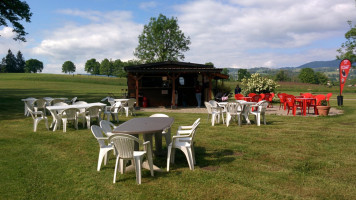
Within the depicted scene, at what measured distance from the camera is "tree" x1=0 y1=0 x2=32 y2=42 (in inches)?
738

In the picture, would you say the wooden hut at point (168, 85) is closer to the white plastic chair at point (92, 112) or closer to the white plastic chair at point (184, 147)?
the white plastic chair at point (92, 112)

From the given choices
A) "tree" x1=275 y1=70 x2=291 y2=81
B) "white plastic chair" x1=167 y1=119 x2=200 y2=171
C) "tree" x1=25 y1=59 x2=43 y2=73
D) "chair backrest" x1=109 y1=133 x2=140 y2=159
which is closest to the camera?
"chair backrest" x1=109 y1=133 x2=140 y2=159

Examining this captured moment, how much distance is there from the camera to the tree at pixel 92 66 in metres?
122

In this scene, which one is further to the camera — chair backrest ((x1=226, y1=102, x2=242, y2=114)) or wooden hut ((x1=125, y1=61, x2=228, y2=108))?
wooden hut ((x1=125, y1=61, x2=228, y2=108))

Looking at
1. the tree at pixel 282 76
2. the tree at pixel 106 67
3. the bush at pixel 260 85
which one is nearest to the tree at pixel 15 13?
the bush at pixel 260 85

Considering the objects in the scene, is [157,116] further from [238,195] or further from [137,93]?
[137,93]

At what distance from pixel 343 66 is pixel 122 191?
16.8 metres

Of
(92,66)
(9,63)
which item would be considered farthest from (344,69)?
(92,66)

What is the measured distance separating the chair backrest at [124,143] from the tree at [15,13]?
61.8ft

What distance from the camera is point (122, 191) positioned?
13.3ft

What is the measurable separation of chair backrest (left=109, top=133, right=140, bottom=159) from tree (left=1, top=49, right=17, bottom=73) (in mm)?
98693

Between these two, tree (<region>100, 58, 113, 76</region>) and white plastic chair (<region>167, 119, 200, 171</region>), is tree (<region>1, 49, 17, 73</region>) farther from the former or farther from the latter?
white plastic chair (<region>167, 119, 200, 171</region>)

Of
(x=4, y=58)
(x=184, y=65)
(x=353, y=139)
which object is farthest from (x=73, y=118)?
(x=4, y=58)

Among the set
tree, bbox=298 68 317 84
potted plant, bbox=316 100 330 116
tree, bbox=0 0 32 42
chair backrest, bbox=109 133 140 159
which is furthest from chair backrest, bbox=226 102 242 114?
tree, bbox=298 68 317 84
